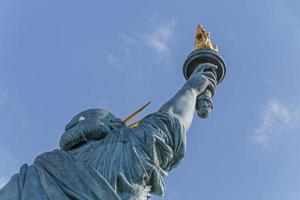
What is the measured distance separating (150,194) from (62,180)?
1039 mm

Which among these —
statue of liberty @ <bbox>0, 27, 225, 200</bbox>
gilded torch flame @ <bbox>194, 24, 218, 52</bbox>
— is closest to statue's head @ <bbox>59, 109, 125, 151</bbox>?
statue of liberty @ <bbox>0, 27, 225, 200</bbox>

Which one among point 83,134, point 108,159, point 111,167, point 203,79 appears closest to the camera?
point 111,167

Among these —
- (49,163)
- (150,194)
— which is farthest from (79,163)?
(150,194)

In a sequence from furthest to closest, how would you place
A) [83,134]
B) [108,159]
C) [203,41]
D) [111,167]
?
[203,41]
[83,134]
[108,159]
[111,167]

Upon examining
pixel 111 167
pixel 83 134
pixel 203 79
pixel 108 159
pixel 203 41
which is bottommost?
pixel 111 167

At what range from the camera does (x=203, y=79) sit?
10961mm

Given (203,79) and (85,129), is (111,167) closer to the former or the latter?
(85,129)

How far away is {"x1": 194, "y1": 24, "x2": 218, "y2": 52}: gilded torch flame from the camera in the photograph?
11.8 m

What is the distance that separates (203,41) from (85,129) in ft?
11.1

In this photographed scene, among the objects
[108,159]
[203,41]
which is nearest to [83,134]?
[108,159]

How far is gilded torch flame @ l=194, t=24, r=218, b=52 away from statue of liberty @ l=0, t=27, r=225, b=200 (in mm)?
1664

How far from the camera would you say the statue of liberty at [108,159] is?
309 inches

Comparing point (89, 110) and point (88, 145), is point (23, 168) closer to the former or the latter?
point (88, 145)

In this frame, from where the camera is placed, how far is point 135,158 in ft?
27.9
